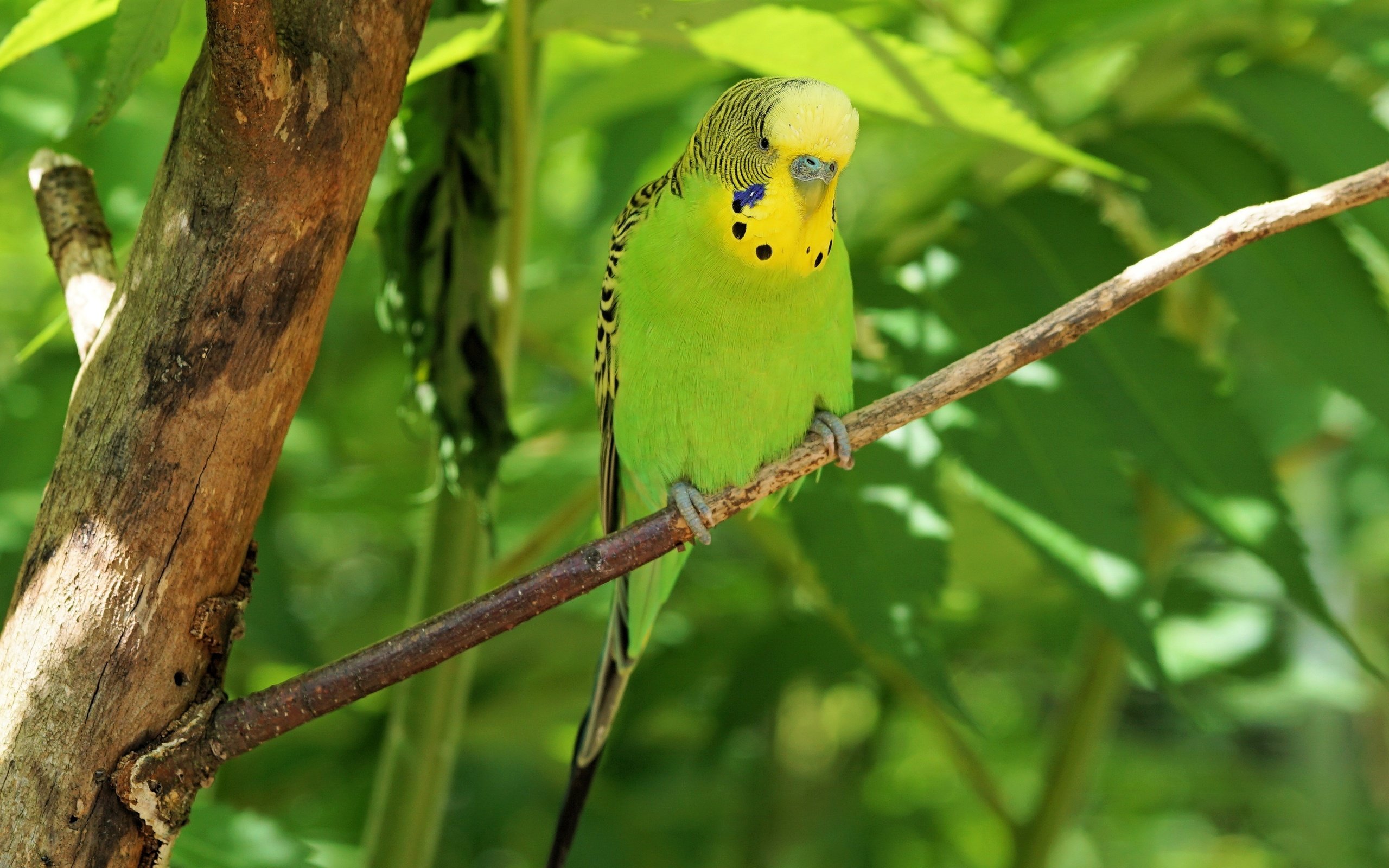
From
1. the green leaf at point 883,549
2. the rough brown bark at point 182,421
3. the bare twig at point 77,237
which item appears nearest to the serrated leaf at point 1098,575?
the green leaf at point 883,549

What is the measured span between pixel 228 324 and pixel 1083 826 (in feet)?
12.4

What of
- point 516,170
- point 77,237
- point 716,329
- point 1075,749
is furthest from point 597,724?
point 1075,749

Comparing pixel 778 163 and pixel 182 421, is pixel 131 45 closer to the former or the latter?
pixel 182 421

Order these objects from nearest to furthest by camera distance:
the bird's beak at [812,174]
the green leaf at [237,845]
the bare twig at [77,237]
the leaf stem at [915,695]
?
the bare twig at [77,237] < the bird's beak at [812,174] < the green leaf at [237,845] < the leaf stem at [915,695]

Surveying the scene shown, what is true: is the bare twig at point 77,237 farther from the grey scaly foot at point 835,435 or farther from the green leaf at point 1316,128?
the green leaf at point 1316,128

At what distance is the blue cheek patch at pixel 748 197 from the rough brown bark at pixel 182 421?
48 centimetres

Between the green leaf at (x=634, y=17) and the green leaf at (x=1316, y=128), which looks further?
the green leaf at (x=1316, y=128)

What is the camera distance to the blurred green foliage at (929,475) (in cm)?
175

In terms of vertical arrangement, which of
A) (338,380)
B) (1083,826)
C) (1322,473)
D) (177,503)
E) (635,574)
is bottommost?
(1083,826)

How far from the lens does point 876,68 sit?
62.1 inches

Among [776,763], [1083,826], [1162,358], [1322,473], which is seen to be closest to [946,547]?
[1162,358]

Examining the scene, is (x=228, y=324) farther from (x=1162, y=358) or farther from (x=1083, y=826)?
(x=1083, y=826)

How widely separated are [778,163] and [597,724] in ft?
3.08

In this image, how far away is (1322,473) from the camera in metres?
3.46
